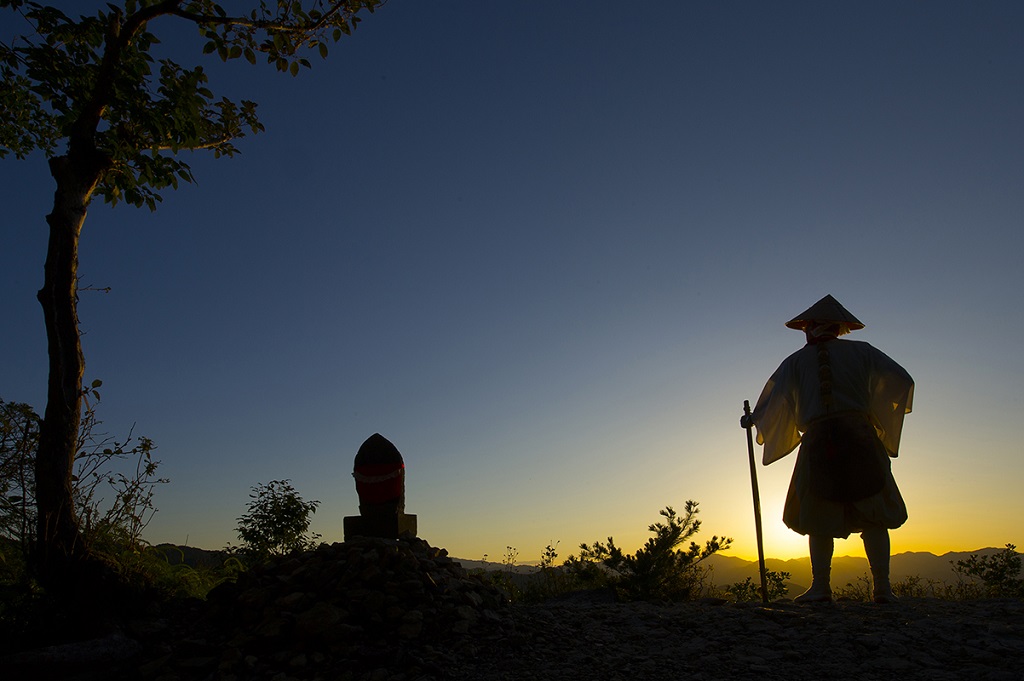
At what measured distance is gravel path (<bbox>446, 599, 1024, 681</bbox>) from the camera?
4406 mm

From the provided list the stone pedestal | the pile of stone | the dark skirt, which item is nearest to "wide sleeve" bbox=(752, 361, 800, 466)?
the dark skirt

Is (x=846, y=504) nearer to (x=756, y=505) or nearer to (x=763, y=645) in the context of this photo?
(x=756, y=505)

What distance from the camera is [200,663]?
15.7 ft

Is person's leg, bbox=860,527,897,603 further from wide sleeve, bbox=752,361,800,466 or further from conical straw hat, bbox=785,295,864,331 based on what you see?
conical straw hat, bbox=785,295,864,331

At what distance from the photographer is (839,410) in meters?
6.89

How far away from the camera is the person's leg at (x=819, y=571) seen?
263 inches

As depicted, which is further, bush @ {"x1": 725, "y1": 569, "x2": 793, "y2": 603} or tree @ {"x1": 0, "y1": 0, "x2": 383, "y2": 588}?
bush @ {"x1": 725, "y1": 569, "x2": 793, "y2": 603}

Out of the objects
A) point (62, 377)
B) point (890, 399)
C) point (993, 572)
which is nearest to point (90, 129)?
point (62, 377)

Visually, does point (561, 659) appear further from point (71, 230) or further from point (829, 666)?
point (71, 230)

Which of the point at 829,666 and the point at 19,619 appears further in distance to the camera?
the point at 19,619

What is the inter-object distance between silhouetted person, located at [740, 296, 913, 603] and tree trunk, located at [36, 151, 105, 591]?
20.5 feet

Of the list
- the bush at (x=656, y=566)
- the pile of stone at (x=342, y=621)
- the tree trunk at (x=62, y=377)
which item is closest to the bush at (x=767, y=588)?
the bush at (x=656, y=566)

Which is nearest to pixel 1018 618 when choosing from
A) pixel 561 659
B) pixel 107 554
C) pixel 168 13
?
pixel 561 659

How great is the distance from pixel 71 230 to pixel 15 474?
77.9 inches
